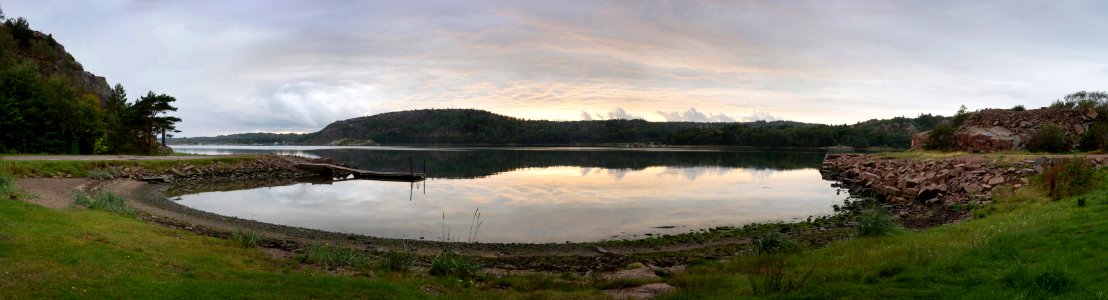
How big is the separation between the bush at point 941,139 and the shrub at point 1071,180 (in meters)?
30.7

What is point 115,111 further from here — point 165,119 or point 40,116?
point 40,116

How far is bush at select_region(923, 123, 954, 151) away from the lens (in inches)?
1715

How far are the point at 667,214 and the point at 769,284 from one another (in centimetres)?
1713

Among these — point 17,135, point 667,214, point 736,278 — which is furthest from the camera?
point 17,135

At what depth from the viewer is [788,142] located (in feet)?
499

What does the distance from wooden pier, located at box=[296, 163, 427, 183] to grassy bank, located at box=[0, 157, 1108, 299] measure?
36025 mm

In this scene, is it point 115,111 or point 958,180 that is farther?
point 115,111

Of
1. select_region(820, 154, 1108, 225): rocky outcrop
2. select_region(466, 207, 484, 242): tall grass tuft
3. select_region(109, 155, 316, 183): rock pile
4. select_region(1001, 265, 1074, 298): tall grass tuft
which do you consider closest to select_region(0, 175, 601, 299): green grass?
select_region(1001, 265, 1074, 298): tall grass tuft

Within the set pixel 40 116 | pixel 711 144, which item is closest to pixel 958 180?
pixel 40 116

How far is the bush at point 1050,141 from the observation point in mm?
32750

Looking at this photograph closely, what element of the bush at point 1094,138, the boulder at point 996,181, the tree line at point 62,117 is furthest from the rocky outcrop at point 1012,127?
the tree line at point 62,117

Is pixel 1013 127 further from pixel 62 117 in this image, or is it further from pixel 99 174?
pixel 62 117

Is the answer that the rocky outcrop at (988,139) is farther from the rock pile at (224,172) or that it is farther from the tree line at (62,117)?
the tree line at (62,117)

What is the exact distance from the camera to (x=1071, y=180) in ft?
49.9
